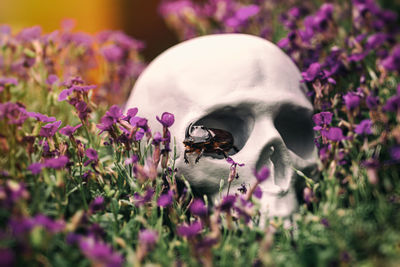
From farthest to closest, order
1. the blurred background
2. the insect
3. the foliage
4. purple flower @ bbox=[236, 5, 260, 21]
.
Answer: the blurred background → purple flower @ bbox=[236, 5, 260, 21] → the insect → the foliage

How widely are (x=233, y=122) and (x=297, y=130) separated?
0.30 meters

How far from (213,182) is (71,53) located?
1359 mm

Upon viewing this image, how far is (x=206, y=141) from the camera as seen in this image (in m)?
1.37

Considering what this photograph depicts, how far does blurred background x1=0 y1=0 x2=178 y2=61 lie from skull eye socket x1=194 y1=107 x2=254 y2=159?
7.92ft

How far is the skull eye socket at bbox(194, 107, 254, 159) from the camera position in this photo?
146cm

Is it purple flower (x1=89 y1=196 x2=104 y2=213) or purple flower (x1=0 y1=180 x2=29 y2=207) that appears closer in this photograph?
purple flower (x1=0 y1=180 x2=29 y2=207)

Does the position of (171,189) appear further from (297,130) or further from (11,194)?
(297,130)

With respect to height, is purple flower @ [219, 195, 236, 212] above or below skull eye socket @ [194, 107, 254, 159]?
below

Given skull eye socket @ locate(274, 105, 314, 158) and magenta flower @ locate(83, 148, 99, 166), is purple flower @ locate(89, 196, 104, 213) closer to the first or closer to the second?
magenta flower @ locate(83, 148, 99, 166)

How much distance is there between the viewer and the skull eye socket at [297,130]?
1.57 metres

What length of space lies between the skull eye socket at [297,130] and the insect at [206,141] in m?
0.26

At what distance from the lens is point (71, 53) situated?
2.27 meters

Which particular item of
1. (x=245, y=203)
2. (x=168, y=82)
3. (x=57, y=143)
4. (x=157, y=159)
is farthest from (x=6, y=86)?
(x=245, y=203)

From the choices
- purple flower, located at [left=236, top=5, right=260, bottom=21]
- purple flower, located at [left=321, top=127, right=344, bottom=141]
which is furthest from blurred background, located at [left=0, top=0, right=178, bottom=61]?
purple flower, located at [left=321, top=127, right=344, bottom=141]
